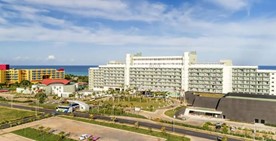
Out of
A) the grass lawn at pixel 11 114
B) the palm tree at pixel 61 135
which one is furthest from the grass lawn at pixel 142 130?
the grass lawn at pixel 11 114

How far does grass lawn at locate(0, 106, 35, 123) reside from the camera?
3257 inches

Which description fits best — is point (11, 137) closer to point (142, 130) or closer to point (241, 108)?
point (142, 130)

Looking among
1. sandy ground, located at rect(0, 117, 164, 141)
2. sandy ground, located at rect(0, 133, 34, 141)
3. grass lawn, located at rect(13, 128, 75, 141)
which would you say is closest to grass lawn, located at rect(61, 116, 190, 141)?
sandy ground, located at rect(0, 117, 164, 141)

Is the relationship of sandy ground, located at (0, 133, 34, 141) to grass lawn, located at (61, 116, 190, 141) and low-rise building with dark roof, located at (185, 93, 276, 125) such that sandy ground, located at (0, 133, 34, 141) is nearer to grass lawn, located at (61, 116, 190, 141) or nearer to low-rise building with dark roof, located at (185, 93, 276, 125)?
grass lawn, located at (61, 116, 190, 141)

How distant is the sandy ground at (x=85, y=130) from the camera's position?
59844mm

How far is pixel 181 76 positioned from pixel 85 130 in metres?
74.9

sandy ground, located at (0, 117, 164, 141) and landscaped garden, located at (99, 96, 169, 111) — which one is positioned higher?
landscaped garden, located at (99, 96, 169, 111)

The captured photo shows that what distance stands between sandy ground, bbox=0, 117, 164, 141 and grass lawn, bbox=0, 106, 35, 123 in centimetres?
1219

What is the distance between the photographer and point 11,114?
87.9 m

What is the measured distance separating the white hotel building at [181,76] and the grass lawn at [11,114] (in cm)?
6472

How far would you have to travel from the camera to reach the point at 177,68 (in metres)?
Answer: 132

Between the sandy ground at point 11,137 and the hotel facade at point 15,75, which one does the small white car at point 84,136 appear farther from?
the hotel facade at point 15,75

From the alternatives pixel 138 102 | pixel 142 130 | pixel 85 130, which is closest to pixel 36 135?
pixel 85 130

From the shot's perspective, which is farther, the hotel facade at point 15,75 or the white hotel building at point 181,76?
the hotel facade at point 15,75
